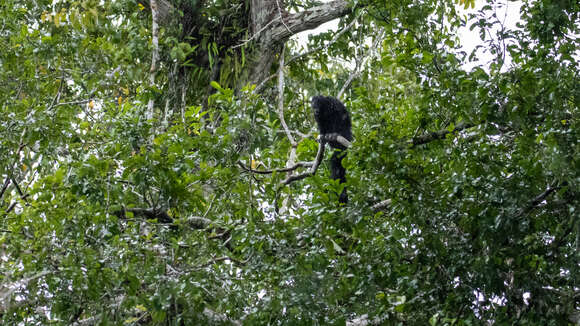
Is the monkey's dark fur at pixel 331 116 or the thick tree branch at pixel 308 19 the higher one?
the thick tree branch at pixel 308 19

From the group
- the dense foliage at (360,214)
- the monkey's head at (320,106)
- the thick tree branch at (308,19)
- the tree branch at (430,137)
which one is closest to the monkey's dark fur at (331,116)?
the monkey's head at (320,106)

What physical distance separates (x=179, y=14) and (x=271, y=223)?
3.87m

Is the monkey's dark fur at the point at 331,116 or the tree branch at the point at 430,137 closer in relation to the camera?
the tree branch at the point at 430,137

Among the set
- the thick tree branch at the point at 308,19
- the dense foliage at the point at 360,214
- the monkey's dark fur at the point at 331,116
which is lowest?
the dense foliage at the point at 360,214

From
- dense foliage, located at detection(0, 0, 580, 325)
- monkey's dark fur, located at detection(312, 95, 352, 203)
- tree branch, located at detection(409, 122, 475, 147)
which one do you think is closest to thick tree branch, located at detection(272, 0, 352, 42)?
monkey's dark fur, located at detection(312, 95, 352, 203)

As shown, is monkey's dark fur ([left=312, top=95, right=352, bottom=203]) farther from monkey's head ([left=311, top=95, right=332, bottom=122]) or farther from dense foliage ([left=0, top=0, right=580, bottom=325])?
dense foliage ([left=0, top=0, right=580, bottom=325])


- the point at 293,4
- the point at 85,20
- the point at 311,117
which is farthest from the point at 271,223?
the point at 293,4

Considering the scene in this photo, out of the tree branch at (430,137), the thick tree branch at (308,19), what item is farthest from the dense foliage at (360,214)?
the thick tree branch at (308,19)

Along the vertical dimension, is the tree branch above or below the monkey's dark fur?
below

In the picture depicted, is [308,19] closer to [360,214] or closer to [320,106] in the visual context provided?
[320,106]

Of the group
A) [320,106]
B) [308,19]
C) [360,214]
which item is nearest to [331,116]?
[320,106]

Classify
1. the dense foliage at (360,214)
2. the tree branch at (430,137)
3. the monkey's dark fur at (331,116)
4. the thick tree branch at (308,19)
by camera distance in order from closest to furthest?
the dense foliage at (360,214) → the tree branch at (430,137) → the monkey's dark fur at (331,116) → the thick tree branch at (308,19)

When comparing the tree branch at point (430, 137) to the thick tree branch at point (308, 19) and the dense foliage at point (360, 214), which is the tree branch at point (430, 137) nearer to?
the dense foliage at point (360, 214)

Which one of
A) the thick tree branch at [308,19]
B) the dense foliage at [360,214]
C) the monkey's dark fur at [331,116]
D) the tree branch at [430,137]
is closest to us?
the dense foliage at [360,214]
